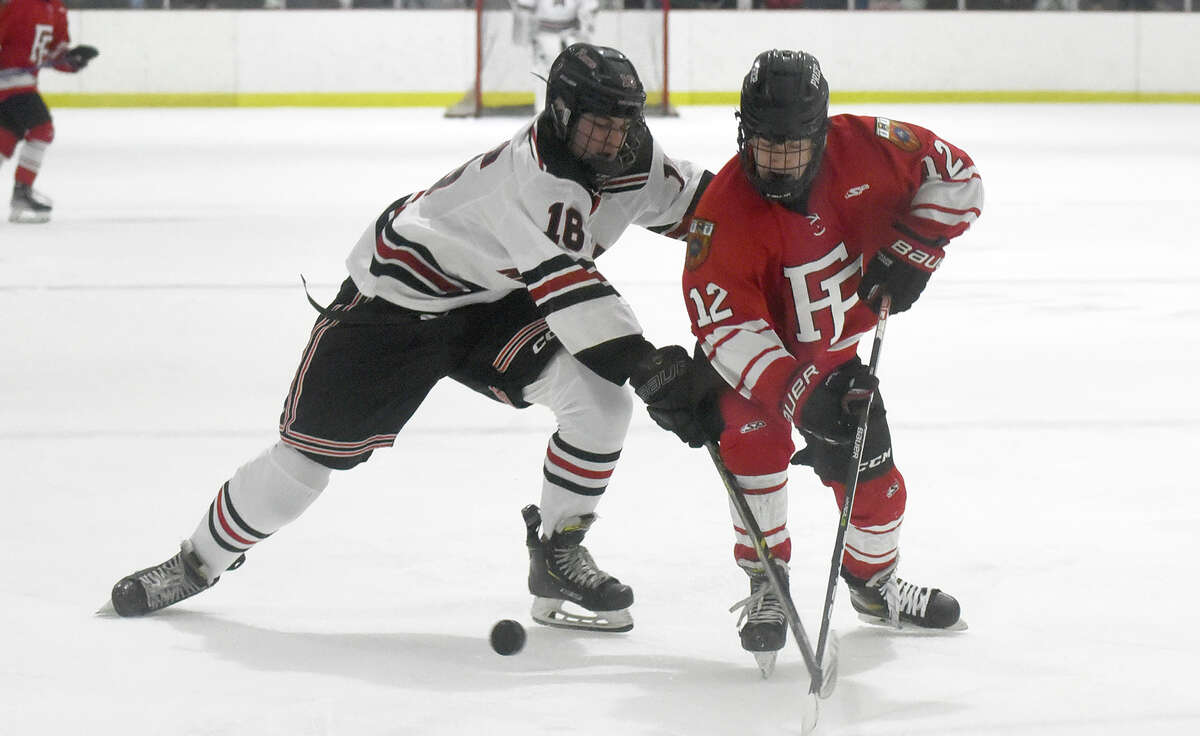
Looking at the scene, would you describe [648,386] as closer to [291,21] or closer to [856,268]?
[856,268]

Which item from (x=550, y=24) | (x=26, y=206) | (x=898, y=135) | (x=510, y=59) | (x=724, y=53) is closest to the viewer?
(x=898, y=135)

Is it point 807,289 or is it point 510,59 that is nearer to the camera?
point 807,289

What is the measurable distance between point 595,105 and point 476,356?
0.45 m

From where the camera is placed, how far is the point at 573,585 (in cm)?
233

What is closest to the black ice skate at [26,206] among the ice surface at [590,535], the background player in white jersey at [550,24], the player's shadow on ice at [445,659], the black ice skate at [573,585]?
the ice surface at [590,535]

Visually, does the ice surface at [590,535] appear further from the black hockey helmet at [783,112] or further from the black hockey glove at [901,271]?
the black hockey helmet at [783,112]

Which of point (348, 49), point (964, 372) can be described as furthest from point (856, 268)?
point (348, 49)

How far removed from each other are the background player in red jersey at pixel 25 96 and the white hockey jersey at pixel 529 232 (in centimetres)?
509

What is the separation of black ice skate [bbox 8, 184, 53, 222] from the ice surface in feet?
3.78

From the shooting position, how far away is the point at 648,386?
6.73ft

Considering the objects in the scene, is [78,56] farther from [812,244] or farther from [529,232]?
[812,244]

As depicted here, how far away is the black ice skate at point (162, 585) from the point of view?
2.36m

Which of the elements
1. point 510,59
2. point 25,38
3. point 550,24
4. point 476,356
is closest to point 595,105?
point 476,356

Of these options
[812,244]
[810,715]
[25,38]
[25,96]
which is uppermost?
[812,244]
